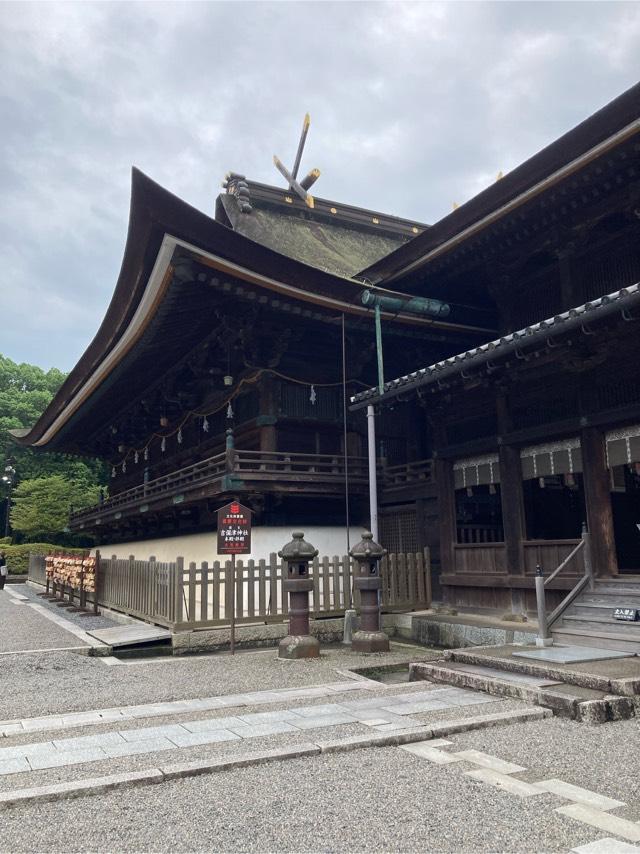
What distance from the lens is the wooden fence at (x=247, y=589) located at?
9.85 m

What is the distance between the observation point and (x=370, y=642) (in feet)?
31.0

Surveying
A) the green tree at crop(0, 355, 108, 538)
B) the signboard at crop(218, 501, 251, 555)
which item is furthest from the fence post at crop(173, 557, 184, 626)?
the green tree at crop(0, 355, 108, 538)

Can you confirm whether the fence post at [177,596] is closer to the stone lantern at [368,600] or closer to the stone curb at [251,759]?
the stone lantern at [368,600]

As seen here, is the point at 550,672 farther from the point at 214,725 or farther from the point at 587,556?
the point at 587,556

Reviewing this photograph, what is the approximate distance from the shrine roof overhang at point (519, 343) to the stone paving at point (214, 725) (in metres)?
4.98

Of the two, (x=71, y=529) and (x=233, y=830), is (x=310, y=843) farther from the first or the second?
(x=71, y=529)

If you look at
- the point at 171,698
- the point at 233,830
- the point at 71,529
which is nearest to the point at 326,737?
the point at 233,830

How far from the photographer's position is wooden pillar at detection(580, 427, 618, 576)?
9.60 meters

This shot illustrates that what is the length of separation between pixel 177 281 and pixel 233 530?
4.74 metres

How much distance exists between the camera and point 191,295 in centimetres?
1238

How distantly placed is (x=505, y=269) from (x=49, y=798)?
10.9 m

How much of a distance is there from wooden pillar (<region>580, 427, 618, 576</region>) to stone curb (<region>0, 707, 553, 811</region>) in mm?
4674

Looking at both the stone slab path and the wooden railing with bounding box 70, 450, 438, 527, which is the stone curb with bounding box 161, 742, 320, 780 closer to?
the stone slab path

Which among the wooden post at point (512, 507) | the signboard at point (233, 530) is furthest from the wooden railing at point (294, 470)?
the signboard at point (233, 530)
